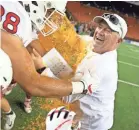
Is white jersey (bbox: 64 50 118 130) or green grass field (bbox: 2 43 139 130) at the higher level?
white jersey (bbox: 64 50 118 130)

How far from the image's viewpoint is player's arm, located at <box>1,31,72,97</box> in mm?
2100

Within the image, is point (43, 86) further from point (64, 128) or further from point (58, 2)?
point (58, 2)

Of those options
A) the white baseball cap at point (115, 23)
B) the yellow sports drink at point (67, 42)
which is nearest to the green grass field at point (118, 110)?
the yellow sports drink at point (67, 42)

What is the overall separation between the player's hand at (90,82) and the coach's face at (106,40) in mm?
260

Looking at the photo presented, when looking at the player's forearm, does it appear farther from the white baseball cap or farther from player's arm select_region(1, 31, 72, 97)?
the white baseball cap

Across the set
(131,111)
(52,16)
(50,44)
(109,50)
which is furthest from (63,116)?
(131,111)

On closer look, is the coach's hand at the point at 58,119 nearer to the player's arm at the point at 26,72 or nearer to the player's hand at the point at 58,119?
the player's hand at the point at 58,119

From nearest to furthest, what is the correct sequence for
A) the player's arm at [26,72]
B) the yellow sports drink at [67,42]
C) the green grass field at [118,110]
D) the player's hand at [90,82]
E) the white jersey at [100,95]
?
the player's arm at [26,72], the player's hand at [90,82], the white jersey at [100,95], the green grass field at [118,110], the yellow sports drink at [67,42]

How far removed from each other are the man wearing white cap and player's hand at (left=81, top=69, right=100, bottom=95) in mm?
26

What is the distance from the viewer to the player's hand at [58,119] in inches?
82.9

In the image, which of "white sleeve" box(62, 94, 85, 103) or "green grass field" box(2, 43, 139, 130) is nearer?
"white sleeve" box(62, 94, 85, 103)

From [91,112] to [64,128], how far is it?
476mm

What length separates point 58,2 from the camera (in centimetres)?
263

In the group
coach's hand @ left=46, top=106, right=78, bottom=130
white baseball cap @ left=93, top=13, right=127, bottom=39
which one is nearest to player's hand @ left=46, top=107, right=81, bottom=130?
coach's hand @ left=46, top=106, right=78, bottom=130
